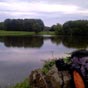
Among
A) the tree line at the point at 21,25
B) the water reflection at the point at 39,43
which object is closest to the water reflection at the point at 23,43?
the water reflection at the point at 39,43

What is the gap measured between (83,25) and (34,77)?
81.3m

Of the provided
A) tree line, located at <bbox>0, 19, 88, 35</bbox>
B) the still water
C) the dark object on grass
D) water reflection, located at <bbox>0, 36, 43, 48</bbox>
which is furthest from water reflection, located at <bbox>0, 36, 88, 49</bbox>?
the dark object on grass

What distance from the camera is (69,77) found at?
7.14m

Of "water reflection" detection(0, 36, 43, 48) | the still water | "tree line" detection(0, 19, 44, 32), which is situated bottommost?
"water reflection" detection(0, 36, 43, 48)

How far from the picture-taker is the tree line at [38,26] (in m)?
89.8

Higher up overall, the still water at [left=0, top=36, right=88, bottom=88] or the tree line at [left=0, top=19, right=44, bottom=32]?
the tree line at [left=0, top=19, right=44, bottom=32]

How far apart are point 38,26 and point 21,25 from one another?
6143 millimetres

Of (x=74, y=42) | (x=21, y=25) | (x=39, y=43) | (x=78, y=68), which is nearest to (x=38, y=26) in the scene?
(x=21, y=25)

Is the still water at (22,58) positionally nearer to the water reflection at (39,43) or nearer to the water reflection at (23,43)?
the water reflection at (39,43)

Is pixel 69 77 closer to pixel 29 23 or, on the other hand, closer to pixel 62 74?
pixel 62 74

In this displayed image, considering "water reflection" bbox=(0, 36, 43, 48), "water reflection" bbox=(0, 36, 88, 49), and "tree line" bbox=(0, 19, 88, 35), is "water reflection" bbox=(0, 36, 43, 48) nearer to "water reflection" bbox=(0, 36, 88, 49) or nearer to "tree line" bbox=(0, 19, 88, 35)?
"water reflection" bbox=(0, 36, 88, 49)

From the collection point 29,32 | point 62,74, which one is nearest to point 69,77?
point 62,74

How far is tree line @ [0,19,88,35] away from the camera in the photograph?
89.8m

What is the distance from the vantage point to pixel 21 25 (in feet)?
340
